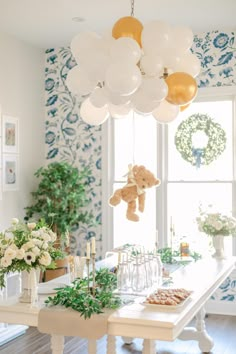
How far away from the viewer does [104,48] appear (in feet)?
10.0

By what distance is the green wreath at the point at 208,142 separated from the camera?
219 inches

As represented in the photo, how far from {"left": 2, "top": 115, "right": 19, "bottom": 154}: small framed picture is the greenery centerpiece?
0.38 m

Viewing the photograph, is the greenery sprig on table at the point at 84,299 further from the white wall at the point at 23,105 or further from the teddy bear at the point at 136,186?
the white wall at the point at 23,105

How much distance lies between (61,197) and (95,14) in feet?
6.25

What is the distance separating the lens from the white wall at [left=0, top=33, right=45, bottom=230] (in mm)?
5496

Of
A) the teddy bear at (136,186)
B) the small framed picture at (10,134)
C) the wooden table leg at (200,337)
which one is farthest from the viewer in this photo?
the small framed picture at (10,134)

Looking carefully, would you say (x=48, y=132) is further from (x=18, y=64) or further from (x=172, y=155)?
(x=172, y=155)

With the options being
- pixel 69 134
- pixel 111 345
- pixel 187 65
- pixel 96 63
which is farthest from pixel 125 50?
pixel 69 134

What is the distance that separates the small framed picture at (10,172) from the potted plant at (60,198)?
0.75ft

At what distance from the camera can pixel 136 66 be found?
2879 millimetres

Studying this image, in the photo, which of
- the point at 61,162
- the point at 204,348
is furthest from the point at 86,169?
the point at 204,348

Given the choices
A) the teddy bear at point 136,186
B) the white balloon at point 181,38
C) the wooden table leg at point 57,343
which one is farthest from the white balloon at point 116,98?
the wooden table leg at point 57,343

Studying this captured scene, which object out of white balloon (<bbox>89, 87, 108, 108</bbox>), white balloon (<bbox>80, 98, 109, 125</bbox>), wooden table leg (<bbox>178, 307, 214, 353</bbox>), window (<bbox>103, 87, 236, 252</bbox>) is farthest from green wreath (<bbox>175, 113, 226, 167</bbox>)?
white balloon (<bbox>89, 87, 108, 108</bbox>)

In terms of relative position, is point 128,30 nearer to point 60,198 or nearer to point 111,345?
point 111,345
